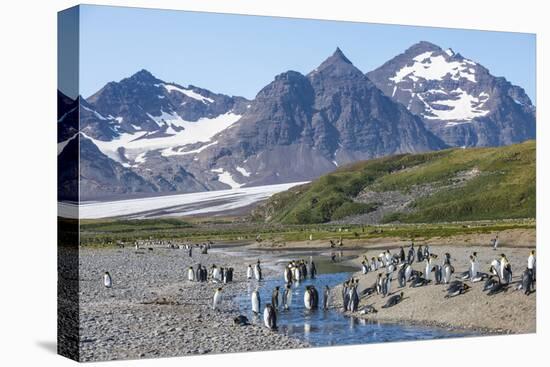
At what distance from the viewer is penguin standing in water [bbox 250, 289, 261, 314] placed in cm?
2095

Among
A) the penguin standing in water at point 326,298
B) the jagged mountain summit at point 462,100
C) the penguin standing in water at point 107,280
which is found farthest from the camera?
the jagged mountain summit at point 462,100

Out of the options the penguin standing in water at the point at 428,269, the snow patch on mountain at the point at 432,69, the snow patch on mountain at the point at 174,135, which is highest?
the snow patch on mountain at the point at 432,69

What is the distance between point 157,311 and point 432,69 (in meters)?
8.71

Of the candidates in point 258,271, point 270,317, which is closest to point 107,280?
point 258,271

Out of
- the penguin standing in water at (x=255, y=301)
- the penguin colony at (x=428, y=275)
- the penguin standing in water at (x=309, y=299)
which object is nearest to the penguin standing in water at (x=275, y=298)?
the penguin standing in water at (x=255, y=301)

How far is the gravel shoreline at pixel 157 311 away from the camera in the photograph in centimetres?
1892

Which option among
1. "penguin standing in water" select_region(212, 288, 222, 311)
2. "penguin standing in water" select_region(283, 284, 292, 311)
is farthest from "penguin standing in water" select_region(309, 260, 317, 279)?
"penguin standing in water" select_region(212, 288, 222, 311)

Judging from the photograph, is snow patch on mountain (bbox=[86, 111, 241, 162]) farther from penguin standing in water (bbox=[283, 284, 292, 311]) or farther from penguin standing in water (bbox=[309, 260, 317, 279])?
penguin standing in water (bbox=[283, 284, 292, 311])

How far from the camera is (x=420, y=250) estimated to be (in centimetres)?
2333

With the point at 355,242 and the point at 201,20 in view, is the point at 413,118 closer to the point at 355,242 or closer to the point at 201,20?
the point at 355,242

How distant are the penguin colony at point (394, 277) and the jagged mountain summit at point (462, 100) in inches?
114

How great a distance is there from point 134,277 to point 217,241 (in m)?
2.03

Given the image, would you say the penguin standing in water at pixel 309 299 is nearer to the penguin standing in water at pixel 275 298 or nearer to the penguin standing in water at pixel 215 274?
the penguin standing in water at pixel 275 298

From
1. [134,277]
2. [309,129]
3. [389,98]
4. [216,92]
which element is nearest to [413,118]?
[389,98]
